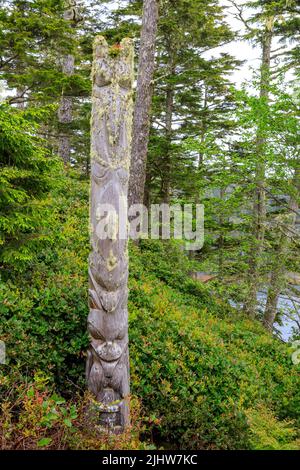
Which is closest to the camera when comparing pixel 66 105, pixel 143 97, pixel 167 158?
pixel 143 97

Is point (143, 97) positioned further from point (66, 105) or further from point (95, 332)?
point (95, 332)

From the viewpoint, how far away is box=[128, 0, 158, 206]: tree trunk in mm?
9344

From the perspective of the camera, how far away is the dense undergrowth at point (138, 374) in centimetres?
370

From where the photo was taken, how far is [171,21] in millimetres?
12055

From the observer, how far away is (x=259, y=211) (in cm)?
1126

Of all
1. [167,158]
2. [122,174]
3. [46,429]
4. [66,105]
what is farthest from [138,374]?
[66,105]

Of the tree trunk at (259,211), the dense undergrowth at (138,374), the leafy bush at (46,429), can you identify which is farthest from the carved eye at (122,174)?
the tree trunk at (259,211)

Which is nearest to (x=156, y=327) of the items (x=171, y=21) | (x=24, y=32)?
(x=24, y=32)

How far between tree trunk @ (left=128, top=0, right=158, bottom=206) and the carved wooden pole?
17.6 ft

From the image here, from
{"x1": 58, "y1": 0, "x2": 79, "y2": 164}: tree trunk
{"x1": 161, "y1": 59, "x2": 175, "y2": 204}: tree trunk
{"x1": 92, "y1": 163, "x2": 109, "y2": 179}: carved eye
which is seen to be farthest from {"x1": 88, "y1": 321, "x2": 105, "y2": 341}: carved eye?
{"x1": 161, "y1": 59, "x2": 175, "y2": 204}: tree trunk

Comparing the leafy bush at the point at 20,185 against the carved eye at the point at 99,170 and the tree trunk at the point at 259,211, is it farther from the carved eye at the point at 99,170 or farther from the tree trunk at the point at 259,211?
the tree trunk at the point at 259,211

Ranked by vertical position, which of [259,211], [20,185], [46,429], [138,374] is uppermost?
[20,185]

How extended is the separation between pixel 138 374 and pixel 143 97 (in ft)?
23.2
